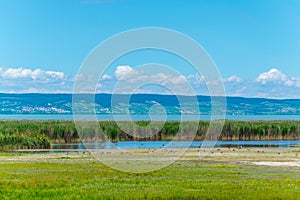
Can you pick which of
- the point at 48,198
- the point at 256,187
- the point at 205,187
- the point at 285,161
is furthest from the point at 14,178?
the point at 285,161

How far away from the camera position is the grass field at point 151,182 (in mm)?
29469

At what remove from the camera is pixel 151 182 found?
34.7 m

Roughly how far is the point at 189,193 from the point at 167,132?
209 feet

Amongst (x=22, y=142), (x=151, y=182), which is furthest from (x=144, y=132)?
(x=151, y=182)

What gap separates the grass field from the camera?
29469mm

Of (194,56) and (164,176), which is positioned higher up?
(194,56)

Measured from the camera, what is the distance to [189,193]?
29750 millimetres

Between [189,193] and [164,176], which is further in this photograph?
[164,176]

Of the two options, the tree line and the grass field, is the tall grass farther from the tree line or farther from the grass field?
the grass field

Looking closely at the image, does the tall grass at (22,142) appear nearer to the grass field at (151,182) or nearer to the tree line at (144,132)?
the tree line at (144,132)

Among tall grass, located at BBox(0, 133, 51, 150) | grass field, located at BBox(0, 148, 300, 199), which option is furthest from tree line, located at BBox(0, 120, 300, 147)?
grass field, located at BBox(0, 148, 300, 199)

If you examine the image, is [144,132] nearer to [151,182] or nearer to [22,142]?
[22,142]

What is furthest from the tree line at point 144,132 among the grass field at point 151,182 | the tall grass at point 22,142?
the grass field at point 151,182

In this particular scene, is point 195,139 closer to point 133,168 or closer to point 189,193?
point 133,168
